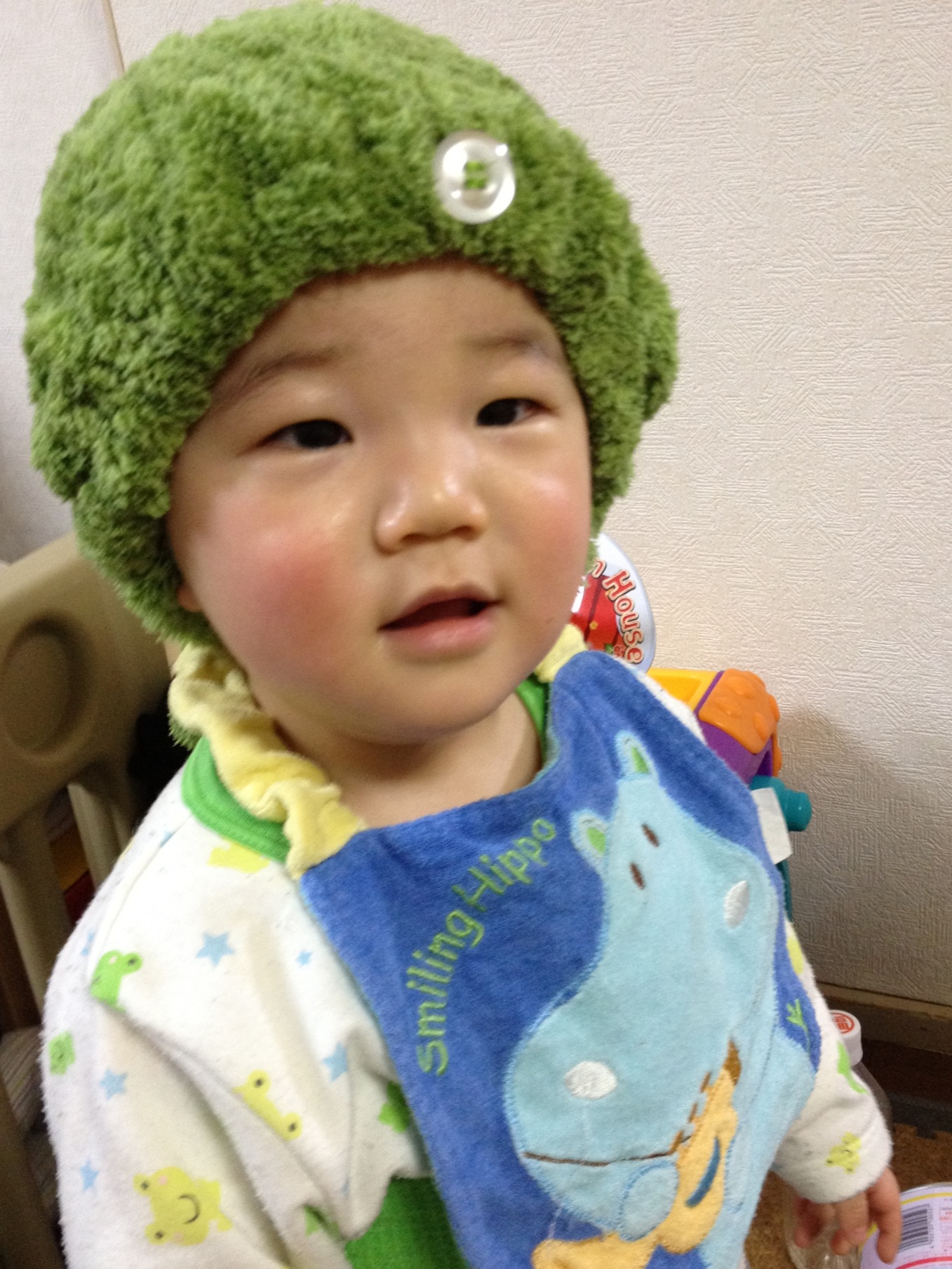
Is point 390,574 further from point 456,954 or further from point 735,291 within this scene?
point 735,291

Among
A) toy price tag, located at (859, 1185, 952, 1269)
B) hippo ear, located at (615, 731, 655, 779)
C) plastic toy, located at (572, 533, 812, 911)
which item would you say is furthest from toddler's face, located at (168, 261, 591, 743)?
toy price tag, located at (859, 1185, 952, 1269)

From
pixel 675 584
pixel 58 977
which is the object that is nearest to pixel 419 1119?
pixel 58 977

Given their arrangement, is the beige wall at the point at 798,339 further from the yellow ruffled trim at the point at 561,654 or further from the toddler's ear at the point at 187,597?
the toddler's ear at the point at 187,597

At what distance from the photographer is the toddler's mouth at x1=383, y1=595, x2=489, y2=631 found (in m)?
0.44

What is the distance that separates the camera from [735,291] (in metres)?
0.90

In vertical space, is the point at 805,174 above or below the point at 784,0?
below

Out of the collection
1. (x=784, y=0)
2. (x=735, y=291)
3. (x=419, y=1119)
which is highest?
(x=784, y=0)

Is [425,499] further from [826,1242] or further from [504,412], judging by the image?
[826,1242]

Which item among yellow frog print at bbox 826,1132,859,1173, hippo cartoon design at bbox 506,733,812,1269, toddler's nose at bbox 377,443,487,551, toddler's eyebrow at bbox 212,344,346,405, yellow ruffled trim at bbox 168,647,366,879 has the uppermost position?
toddler's eyebrow at bbox 212,344,346,405

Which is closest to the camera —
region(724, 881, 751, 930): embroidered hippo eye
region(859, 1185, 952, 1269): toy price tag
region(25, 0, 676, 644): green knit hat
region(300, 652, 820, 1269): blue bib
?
region(25, 0, 676, 644): green knit hat

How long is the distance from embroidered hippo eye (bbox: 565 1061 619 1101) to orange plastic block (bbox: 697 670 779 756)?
42cm

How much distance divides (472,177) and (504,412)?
0.35ft

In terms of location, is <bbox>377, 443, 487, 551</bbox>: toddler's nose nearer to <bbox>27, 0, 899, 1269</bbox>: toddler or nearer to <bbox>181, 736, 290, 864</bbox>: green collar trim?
<bbox>27, 0, 899, 1269</bbox>: toddler

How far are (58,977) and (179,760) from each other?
33 centimetres
